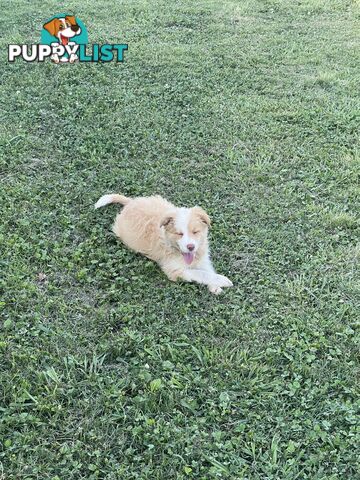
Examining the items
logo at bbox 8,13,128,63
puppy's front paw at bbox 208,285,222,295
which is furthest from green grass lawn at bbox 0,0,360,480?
logo at bbox 8,13,128,63

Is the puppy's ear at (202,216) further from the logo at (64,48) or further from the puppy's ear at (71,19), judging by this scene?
the puppy's ear at (71,19)

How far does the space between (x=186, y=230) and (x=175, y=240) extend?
0.12 meters

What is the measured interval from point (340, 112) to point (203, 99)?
168 centimetres

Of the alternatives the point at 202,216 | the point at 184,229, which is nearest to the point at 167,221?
the point at 184,229

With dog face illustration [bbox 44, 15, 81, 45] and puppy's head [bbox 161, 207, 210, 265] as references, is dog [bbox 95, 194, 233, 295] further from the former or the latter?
dog face illustration [bbox 44, 15, 81, 45]

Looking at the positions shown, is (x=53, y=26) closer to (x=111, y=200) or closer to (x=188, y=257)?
(x=111, y=200)

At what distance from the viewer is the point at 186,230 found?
4023 mm

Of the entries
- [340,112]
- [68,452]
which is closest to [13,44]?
[340,112]

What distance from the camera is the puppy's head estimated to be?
4.01 m

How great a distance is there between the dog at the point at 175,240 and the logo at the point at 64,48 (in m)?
4.07

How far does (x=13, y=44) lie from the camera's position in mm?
7840

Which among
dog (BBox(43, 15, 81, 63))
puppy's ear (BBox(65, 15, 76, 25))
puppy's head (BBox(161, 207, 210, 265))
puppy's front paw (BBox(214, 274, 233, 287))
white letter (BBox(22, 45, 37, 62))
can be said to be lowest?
puppy's front paw (BBox(214, 274, 233, 287))

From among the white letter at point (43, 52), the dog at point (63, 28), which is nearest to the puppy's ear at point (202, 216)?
the white letter at point (43, 52)

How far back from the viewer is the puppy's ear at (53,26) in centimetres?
831
